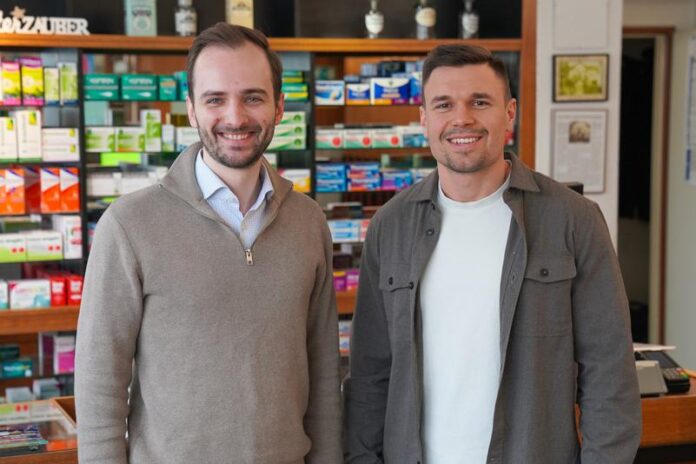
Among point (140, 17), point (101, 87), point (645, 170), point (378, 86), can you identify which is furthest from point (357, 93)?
point (645, 170)

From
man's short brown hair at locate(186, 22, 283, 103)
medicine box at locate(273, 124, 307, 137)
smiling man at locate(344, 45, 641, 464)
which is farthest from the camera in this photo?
medicine box at locate(273, 124, 307, 137)

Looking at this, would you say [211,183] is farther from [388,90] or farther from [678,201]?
[678,201]

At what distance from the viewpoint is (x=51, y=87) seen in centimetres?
583

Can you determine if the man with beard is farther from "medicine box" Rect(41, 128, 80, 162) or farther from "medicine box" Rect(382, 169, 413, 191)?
"medicine box" Rect(382, 169, 413, 191)

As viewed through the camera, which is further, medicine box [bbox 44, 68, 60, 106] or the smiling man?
medicine box [bbox 44, 68, 60, 106]

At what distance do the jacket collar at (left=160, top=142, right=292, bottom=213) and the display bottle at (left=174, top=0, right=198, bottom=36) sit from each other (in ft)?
12.0

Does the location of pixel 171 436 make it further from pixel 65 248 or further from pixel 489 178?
pixel 65 248

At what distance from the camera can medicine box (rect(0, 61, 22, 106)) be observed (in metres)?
5.73

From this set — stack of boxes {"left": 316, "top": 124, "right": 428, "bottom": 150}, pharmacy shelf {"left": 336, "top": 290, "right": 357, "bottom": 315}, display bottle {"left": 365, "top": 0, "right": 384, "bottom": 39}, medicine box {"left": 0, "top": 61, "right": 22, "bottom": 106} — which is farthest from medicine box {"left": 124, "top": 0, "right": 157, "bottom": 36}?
pharmacy shelf {"left": 336, "top": 290, "right": 357, "bottom": 315}

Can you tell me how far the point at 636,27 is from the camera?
7406 mm

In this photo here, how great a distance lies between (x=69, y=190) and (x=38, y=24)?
0.94 meters

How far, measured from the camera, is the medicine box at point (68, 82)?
5844mm

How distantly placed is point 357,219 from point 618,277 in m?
3.92

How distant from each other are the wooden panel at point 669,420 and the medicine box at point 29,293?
11.6 feet
